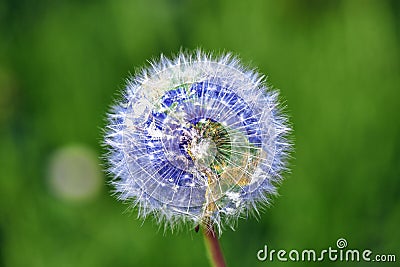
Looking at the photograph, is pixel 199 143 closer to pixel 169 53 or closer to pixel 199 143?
pixel 199 143

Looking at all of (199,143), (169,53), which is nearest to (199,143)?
(199,143)

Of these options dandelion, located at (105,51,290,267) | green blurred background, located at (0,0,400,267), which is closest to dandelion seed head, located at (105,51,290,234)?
dandelion, located at (105,51,290,267)

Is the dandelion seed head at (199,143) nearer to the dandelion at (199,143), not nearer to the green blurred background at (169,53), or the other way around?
the dandelion at (199,143)

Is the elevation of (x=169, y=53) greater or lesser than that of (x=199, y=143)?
greater

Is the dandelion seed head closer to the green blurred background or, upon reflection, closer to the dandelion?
the dandelion

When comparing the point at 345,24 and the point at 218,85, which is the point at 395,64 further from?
the point at 218,85

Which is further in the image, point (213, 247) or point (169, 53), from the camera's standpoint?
point (169, 53)

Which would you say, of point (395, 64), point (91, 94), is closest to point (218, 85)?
point (91, 94)
